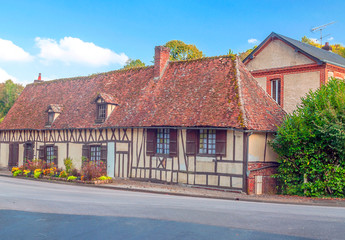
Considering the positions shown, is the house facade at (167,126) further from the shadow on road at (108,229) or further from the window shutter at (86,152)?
the shadow on road at (108,229)

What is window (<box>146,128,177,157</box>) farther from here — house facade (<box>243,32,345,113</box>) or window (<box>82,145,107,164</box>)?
house facade (<box>243,32,345,113</box>)

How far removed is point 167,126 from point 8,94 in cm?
4381

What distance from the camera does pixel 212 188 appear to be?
16391mm

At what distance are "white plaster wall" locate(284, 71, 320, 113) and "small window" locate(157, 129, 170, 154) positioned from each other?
7.88 meters

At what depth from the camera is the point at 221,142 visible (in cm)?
1631

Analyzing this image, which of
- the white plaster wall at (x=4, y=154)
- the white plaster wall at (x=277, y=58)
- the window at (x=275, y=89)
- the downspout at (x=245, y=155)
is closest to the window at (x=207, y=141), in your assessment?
the downspout at (x=245, y=155)

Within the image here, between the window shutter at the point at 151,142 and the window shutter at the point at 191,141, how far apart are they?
210cm

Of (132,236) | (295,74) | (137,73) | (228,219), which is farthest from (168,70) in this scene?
(132,236)

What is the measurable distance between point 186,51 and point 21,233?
36107mm

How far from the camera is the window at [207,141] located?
16.7 m

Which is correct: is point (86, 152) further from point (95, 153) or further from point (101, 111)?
point (101, 111)

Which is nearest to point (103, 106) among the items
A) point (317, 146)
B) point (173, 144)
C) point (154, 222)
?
point (173, 144)

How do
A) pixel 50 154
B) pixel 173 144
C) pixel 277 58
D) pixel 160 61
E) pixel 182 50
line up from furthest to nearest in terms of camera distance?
pixel 182 50 → pixel 50 154 → pixel 277 58 → pixel 160 61 → pixel 173 144

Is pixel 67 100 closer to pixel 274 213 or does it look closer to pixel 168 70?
pixel 168 70
